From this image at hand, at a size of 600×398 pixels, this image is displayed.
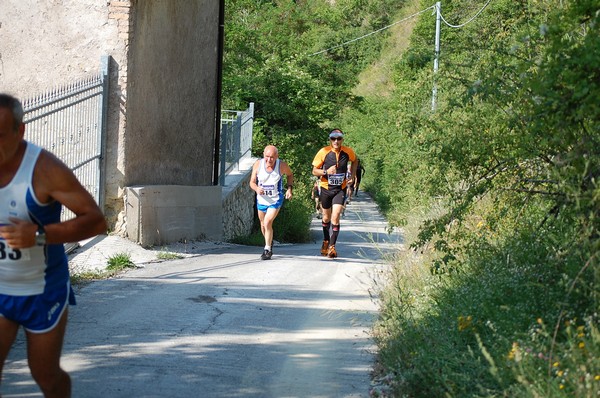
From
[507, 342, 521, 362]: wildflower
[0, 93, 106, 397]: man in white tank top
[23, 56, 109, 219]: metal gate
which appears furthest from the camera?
[23, 56, 109, 219]: metal gate

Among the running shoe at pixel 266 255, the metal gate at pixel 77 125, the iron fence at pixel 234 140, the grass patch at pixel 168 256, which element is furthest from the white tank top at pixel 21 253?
the iron fence at pixel 234 140

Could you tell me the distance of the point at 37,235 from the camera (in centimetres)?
412

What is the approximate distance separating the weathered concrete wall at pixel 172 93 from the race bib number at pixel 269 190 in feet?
6.23

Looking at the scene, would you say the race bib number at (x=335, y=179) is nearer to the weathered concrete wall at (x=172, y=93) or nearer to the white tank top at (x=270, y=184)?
the white tank top at (x=270, y=184)

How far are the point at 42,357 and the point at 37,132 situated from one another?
22.7 ft

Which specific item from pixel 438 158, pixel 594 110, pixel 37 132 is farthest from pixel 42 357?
pixel 37 132

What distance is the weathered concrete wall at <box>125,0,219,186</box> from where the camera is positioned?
13.6 metres

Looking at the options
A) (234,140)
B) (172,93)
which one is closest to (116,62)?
(172,93)

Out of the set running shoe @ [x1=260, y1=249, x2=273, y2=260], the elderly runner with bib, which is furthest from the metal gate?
the elderly runner with bib

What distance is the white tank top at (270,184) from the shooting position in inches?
546

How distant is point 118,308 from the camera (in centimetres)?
877

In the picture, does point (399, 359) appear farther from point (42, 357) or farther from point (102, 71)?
point (102, 71)

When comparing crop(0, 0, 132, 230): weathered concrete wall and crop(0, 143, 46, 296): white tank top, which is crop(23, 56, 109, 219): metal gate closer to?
crop(0, 0, 132, 230): weathered concrete wall

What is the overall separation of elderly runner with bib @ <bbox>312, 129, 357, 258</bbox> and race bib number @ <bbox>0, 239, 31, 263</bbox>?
10196mm
